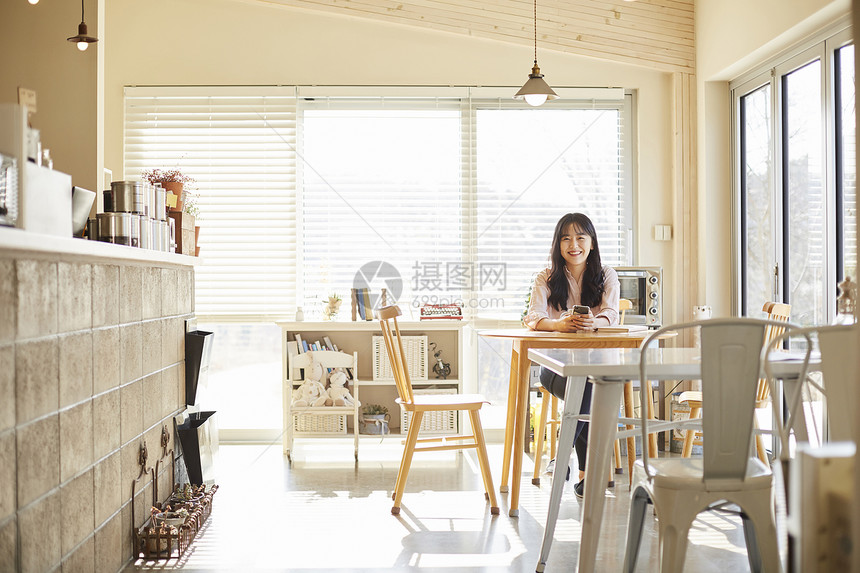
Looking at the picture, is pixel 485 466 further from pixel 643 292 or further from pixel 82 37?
pixel 82 37

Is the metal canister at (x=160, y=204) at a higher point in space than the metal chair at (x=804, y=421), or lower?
higher

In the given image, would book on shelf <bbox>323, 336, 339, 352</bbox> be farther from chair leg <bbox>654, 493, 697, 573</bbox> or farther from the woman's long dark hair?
chair leg <bbox>654, 493, 697, 573</bbox>

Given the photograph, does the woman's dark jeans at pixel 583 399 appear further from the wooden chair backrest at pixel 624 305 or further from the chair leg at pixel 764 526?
the chair leg at pixel 764 526

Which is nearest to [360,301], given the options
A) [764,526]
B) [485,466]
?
[485,466]

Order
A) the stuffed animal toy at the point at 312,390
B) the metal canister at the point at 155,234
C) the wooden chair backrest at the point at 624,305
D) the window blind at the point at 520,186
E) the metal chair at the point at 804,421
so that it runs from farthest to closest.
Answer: the window blind at the point at 520,186, the stuffed animal toy at the point at 312,390, the wooden chair backrest at the point at 624,305, the metal canister at the point at 155,234, the metal chair at the point at 804,421

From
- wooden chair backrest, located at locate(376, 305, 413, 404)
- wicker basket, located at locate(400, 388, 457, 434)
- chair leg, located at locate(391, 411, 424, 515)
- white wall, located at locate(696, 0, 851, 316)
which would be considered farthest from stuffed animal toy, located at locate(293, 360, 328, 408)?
white wall, located at locate(696, 0, 851, 316)

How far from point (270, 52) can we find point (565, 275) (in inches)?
104

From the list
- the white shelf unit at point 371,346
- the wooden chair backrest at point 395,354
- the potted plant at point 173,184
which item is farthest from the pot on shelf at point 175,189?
the white shelf unit at point 371,346

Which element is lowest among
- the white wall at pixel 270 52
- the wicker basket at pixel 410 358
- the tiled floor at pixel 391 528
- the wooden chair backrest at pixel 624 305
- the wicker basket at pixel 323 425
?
the tiled floor at pixel 391 528

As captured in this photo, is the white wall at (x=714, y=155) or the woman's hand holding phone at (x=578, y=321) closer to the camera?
the woman's hand holding phone at (x=578, y=321)

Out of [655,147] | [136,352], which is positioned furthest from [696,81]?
[136,352]

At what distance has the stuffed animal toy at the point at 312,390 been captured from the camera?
4.69 meters

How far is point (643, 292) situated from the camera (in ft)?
15.6

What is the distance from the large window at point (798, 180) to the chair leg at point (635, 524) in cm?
202
